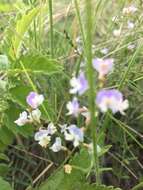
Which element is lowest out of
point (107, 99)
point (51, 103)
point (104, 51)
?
point (107, 99)

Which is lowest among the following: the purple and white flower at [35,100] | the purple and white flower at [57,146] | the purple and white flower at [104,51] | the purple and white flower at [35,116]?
the purple and white flower at [57,146]

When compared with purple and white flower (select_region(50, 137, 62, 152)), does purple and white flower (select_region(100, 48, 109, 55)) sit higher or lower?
higher

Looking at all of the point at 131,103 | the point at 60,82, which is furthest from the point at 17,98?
the point at 131,103

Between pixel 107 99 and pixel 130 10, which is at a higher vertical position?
pixel 130 10

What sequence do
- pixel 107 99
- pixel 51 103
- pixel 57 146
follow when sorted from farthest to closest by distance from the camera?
pixel 51 103
pixel 57 146
pixel 107 99

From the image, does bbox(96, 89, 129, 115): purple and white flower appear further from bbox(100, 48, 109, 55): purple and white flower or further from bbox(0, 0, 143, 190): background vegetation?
bbox(100, 48, 109, 55): purple and white flower

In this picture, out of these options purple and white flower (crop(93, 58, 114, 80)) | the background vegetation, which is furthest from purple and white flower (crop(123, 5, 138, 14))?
purple and white flower (crop(93, 58, 114, 80))

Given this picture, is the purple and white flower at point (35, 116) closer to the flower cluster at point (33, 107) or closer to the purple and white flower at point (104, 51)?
the flower cluster at point (33, 107)

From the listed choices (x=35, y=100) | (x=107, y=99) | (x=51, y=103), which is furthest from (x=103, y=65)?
(x=51, y=103)

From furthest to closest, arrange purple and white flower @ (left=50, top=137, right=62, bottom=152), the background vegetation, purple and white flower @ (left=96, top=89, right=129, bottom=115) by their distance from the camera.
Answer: the background vegetation → purple and white flower @ (left=50, top=137, right=62, bottom=152) → purple and white flower @ (left=96, top=89, right=129, bottom=115)

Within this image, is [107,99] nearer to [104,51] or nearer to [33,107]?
[33,107]

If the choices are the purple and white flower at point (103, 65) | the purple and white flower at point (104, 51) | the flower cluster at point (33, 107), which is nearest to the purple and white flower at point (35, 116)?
the flower cluster at point (33, 107)

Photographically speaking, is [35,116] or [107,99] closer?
[107,99]
